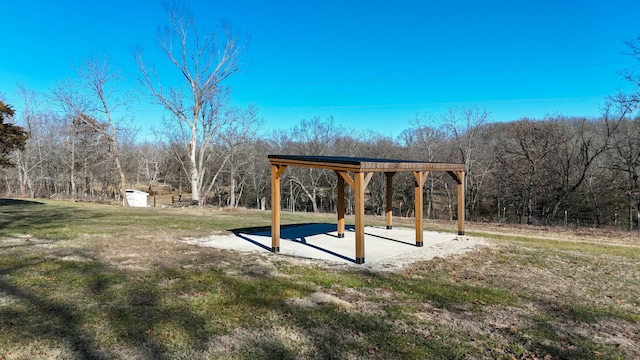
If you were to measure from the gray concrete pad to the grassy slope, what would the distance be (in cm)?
83

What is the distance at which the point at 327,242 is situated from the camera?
8906mm

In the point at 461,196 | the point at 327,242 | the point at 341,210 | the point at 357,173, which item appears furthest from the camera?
the point at 461,196

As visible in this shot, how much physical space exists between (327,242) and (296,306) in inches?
176

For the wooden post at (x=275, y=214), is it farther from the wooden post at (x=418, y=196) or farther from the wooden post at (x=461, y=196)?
the wooden post at (x=461, y=196)

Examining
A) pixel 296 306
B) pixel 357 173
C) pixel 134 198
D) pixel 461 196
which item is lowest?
pixel 296 306

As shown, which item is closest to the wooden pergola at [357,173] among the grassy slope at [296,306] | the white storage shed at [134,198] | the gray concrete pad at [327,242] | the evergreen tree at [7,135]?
the gray concrete pad at [327,242]

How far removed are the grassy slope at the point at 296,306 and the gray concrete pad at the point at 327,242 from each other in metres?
0.83

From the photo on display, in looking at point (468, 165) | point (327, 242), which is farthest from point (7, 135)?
point (468, 165)

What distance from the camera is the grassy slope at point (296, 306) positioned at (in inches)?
133

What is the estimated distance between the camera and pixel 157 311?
4.11 meters

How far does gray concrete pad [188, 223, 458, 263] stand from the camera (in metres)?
7.62

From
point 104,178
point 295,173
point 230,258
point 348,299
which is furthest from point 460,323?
point 104,178

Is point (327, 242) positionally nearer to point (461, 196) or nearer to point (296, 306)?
point (461, 196)

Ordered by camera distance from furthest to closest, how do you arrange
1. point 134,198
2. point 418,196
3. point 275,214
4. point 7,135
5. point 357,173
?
point 134,198 → point 7,135 → point 418,196 → point 275,214 → point 357,173
